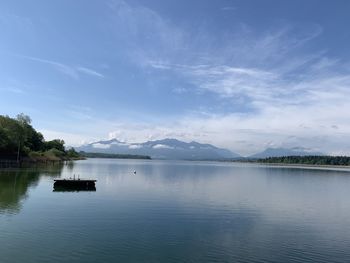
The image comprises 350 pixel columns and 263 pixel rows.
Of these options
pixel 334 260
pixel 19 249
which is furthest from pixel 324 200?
pixel 19 249

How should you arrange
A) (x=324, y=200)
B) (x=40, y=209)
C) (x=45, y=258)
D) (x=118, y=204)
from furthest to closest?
(x=324, y=200)
(x=118, y=204)
(x=40, y=209)
(x=45, y=258)

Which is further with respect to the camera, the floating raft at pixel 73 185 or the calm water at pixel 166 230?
the floating raft at pixel 73 185

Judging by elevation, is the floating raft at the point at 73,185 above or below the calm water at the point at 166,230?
above

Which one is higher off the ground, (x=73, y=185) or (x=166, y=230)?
(x=73, y=185)

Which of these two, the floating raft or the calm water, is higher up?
the floating raft

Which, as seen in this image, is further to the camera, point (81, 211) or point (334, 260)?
point (81, 211)

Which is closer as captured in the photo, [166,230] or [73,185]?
[166,230]

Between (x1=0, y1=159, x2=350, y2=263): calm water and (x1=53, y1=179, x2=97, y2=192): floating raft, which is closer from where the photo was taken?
(x1=0, y1=159, x2=350, y2=263): calm water

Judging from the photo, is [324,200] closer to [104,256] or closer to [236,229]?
[236,229]

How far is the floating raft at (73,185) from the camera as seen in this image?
79.6 m

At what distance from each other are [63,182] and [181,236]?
51.9 metres

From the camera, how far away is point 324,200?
74.0 meters

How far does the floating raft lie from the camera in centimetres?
7963

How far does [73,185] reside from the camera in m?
82.3
